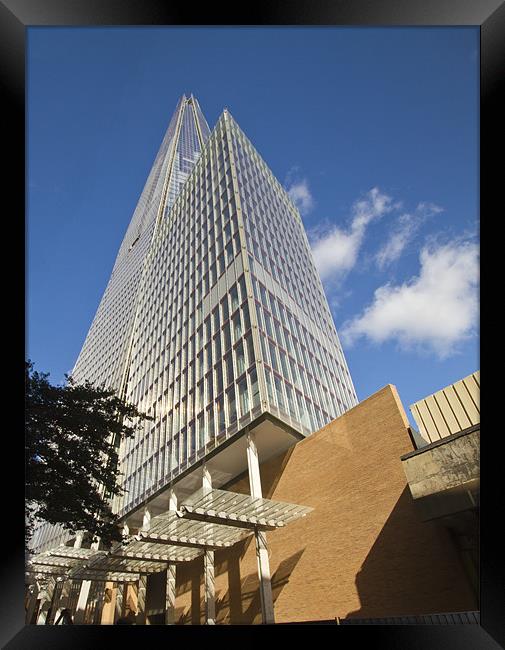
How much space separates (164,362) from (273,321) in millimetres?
13987

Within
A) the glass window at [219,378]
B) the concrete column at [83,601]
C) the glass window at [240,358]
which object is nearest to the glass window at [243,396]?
the glass window at [240,358]

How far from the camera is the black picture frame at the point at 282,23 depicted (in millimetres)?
3184

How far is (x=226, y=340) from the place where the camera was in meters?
29.1

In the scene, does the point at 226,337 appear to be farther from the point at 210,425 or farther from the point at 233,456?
the point at 233,456

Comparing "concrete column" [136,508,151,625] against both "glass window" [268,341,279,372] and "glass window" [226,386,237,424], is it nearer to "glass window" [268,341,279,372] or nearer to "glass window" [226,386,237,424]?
"glass window" [226,386,237,424]

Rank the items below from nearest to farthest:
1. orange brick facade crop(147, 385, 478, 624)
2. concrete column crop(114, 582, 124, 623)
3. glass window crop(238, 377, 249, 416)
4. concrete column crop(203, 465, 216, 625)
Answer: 1. orange brick facade crop(147, 385, 478, 624)
2. concrete column crop(203, 465, 216, 625)
3. glass window crop(238, 377, 249, 416)
4. concrete column crop(114, 582, 124, 623)

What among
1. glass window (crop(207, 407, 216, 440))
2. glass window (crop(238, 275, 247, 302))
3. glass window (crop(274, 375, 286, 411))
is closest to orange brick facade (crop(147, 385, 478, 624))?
glass window (crop(274, 375, 286, 411))

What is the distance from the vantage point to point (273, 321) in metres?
29.3

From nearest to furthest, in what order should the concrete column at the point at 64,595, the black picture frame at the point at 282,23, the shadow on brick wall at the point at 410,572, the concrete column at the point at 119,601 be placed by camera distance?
the black picture frame at the point at 282,23 < the shadow on brick wall at the point at 410,572 < the concrete column at the point at 119,601 < the concrete column at the point at 64,595

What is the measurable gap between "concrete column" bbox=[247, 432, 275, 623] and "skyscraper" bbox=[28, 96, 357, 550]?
3.34 ft

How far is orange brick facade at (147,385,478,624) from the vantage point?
16812 mm

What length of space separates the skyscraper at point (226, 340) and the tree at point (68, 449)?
8679mm

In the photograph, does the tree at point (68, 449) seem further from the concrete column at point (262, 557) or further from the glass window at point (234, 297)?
the glass window at point (234, 297)
